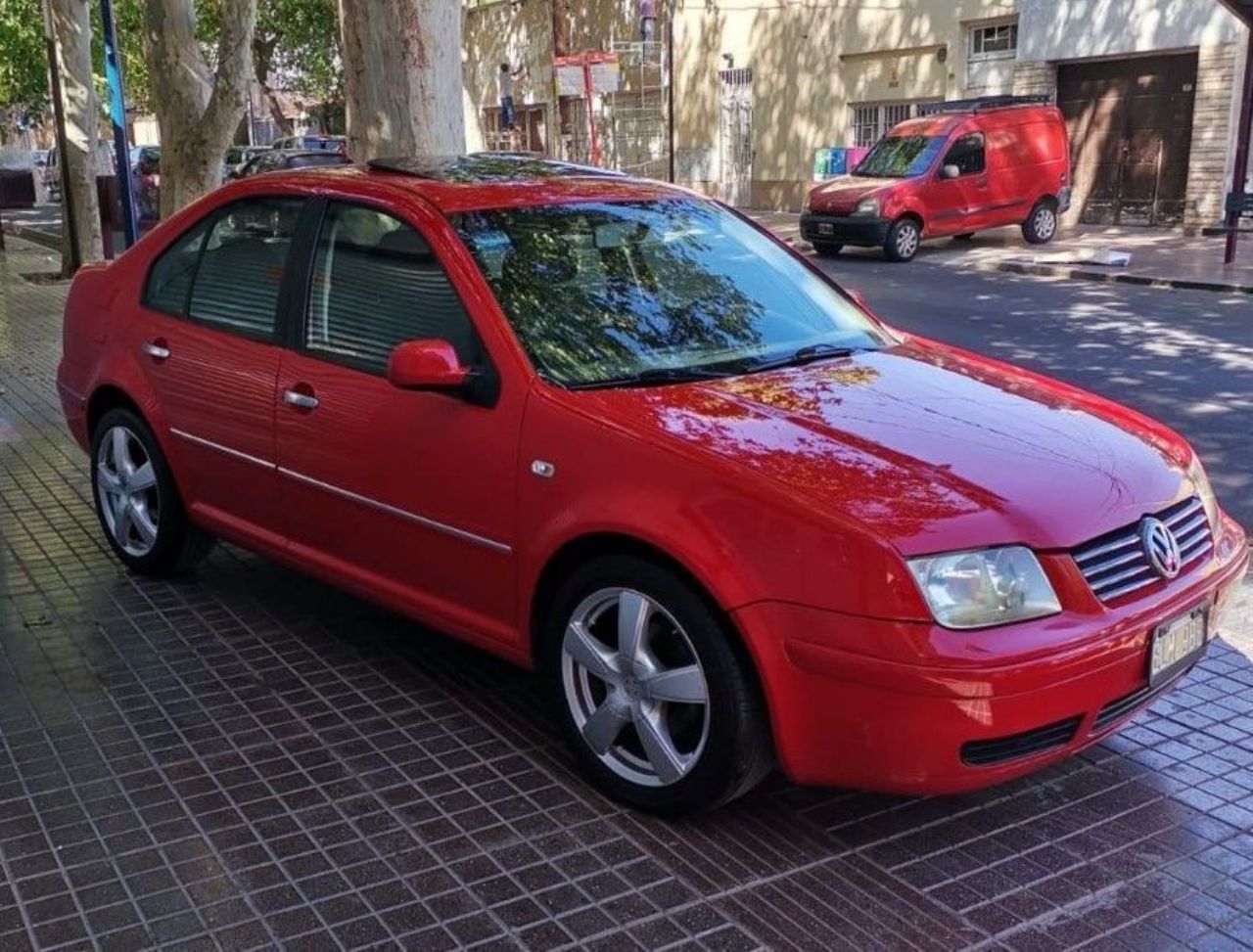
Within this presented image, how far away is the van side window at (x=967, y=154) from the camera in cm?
1967

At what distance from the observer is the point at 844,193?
19.6 metres

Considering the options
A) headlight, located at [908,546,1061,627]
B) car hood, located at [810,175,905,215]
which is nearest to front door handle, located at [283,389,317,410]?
headlight, located at [908,546,1061,627]

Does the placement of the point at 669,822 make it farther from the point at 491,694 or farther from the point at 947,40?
the point at 947,40

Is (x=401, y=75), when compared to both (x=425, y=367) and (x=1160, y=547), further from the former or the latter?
(x=1160, y=547)

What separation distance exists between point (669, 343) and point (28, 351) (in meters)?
9.33

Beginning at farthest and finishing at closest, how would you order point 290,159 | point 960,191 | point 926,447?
point 290,159 < point 960,191 < point 926,447

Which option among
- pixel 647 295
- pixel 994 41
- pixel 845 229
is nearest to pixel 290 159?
pixel 845 229

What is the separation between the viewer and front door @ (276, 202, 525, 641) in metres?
3.81

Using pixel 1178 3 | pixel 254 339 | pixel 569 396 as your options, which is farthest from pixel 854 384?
pixel 1178 3

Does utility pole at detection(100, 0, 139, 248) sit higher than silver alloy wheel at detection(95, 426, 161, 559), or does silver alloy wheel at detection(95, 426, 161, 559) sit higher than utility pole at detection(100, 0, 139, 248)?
utility pole at detection(100, 0, 139, 248)

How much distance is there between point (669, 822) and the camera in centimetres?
350

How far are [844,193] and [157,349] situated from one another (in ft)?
51.9

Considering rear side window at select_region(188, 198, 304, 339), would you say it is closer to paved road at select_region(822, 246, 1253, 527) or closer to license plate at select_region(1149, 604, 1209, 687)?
license plate at select_region(1149, 604, 1209, 687)

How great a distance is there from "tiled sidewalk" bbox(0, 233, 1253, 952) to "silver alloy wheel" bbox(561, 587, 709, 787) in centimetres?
18
